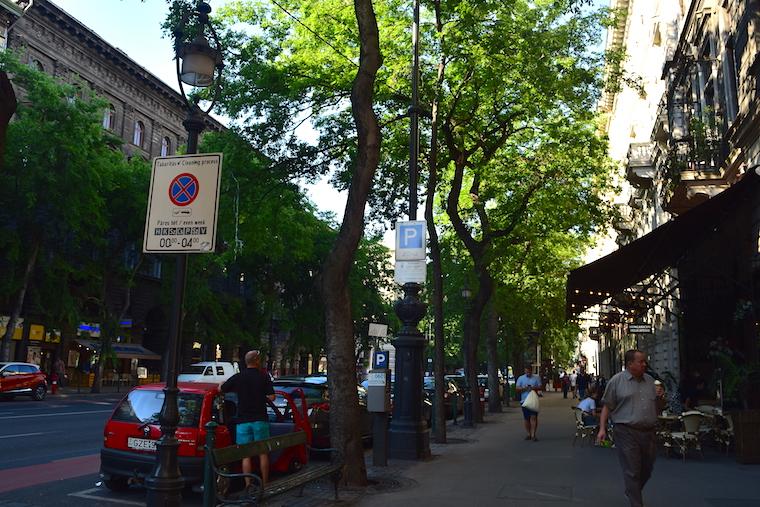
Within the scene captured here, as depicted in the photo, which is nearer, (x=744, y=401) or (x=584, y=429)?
(x=744, y=401)

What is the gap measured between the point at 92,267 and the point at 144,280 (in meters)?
10.6

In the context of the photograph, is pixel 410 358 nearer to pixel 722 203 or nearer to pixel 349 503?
pixel 349 503

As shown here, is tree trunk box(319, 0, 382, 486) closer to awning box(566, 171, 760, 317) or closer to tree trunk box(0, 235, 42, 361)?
awning box(566, 171, 760, 317)

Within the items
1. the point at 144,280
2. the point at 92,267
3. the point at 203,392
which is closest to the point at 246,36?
the point at 203,392

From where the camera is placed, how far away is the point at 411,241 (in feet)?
43.7

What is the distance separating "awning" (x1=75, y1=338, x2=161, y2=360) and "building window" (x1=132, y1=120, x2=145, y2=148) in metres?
13.8

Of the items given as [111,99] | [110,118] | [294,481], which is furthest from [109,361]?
[294,481]

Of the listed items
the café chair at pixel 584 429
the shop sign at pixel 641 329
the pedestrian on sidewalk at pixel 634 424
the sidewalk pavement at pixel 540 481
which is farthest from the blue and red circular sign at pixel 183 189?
the shop sign at pixel 641 329

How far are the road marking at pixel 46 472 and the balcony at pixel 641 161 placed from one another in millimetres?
19784

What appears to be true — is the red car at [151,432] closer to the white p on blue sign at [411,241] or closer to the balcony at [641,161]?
the white p on blue sign at [411,241]

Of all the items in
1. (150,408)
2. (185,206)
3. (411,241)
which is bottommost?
(150,408)

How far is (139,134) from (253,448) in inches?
1753

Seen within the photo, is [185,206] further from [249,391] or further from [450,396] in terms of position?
[450,396]

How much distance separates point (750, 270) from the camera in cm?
1530
